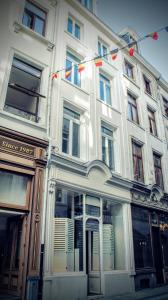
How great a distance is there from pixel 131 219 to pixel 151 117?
833 centimetres

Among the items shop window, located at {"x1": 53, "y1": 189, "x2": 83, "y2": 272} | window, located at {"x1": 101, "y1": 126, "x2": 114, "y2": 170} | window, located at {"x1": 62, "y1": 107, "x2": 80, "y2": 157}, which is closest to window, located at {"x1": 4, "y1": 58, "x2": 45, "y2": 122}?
window, located at {"x1": 62, "y1": 107, "x2": 80, "y2": 157}

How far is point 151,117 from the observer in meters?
16.7

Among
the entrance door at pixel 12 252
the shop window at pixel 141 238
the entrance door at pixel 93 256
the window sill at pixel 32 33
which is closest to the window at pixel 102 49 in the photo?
the window sill at pixel 32 33

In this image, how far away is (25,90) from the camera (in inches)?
354

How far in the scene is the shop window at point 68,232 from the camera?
25.9 feet

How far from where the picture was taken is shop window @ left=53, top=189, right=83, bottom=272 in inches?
310

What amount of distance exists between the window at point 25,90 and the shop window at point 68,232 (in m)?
3.25

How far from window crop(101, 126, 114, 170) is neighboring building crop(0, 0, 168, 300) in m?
0.06

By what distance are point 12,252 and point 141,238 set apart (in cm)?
634

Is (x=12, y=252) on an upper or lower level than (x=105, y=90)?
lower

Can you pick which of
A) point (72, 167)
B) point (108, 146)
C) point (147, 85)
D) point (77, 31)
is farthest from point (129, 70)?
point (72, 167)

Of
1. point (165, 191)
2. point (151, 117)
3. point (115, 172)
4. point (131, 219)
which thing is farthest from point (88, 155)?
point (151, 117)

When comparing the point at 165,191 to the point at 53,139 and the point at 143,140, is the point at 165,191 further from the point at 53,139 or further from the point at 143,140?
the point at 53,139

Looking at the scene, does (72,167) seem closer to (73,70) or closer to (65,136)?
(65,136)
